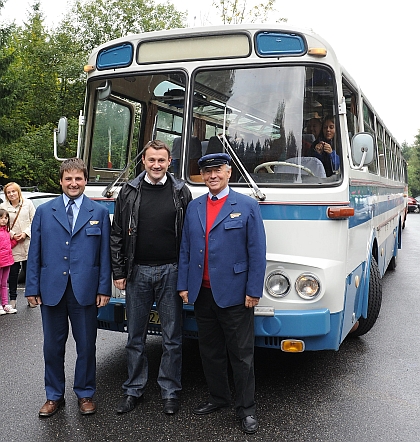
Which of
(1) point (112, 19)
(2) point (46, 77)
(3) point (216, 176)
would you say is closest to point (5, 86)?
(2) point (46, 77)

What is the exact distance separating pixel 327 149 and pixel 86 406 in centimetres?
271

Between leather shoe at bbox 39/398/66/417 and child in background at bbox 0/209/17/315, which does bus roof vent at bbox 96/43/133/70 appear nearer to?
leather shoe at bbox 39/398/66/417

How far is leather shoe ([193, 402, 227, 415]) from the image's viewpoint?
4.46 m

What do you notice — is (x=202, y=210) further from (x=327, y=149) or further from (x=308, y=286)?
(x=327, y=149)

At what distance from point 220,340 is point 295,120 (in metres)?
1.80

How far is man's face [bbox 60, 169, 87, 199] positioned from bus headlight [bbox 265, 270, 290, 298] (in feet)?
5.26

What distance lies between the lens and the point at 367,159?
4.73 metres

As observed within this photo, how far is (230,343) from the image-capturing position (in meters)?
4.29

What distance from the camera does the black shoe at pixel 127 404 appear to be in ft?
14.7

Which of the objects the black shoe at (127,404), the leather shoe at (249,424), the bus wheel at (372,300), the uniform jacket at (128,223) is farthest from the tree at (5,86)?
the leather shoe at (249,424)

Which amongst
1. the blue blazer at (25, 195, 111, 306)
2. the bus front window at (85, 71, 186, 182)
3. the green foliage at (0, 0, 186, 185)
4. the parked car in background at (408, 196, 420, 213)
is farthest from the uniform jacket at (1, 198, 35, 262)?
the parked car in background at (408, 196, 420, 213)

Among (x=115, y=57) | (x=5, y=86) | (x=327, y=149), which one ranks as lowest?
(x=327, y=149)

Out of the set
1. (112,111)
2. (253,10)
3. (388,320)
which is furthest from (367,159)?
(253,10)

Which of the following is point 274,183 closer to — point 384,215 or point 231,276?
point 231,276
